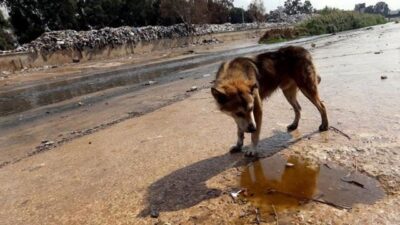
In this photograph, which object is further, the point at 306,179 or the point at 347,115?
the point at 347,115

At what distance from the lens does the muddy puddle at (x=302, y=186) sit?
3.72 meters

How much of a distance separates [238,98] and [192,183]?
1211 millimetres

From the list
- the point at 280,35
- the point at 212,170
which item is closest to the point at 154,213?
the point at 212,170

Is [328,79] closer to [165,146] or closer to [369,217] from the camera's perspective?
[165,146]

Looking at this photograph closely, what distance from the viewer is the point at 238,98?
16.1 feet

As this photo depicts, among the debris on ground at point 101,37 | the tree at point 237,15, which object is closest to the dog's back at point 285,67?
the debris on ground at point 101,37

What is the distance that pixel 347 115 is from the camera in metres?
6.47

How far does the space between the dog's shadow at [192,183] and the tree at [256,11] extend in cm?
7994

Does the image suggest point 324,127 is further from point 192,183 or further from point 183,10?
point 183,10

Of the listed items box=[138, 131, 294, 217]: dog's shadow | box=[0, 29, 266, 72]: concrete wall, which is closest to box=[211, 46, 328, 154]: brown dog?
box=[138, 131, 294, 217]: dog's shadow

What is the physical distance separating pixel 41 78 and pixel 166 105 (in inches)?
655

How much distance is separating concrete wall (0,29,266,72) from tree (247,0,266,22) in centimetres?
2752

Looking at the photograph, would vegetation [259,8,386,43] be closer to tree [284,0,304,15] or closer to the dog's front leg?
the dog's front leg

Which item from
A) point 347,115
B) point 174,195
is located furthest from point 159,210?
point 347,115
